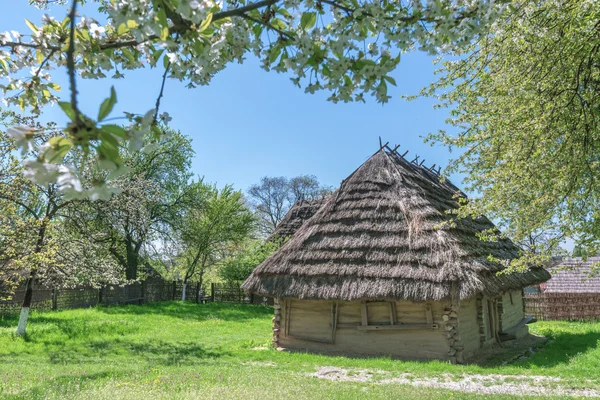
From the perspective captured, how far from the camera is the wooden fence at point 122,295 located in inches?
704

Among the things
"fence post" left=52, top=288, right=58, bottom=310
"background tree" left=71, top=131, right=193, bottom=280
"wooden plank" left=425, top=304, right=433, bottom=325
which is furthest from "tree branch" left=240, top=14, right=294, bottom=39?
"fence post" left=52, top=288, right=58, bottom=310

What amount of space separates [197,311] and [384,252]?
1208 centimetres

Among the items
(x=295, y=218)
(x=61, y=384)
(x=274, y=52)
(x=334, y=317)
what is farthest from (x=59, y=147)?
(x=295, y=218)

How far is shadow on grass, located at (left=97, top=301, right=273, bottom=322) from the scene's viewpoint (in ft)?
60.5

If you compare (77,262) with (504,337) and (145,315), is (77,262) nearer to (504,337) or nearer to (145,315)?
(145,315)

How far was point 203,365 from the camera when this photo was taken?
916cm

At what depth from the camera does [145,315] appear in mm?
17609

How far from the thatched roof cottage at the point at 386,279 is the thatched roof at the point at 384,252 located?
0.03 m

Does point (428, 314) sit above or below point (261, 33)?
below

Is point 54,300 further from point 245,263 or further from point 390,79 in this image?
point 390,79

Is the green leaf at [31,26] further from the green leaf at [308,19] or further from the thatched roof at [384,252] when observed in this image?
the thatched roof at [384,252]

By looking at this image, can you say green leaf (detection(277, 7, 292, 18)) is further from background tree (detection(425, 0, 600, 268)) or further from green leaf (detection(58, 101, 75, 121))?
background tree (detection(425, 0, 600, 268))

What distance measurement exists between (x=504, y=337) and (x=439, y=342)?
390 centimetres

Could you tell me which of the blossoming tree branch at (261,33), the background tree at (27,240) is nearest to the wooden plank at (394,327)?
the background tree at (27,240)
